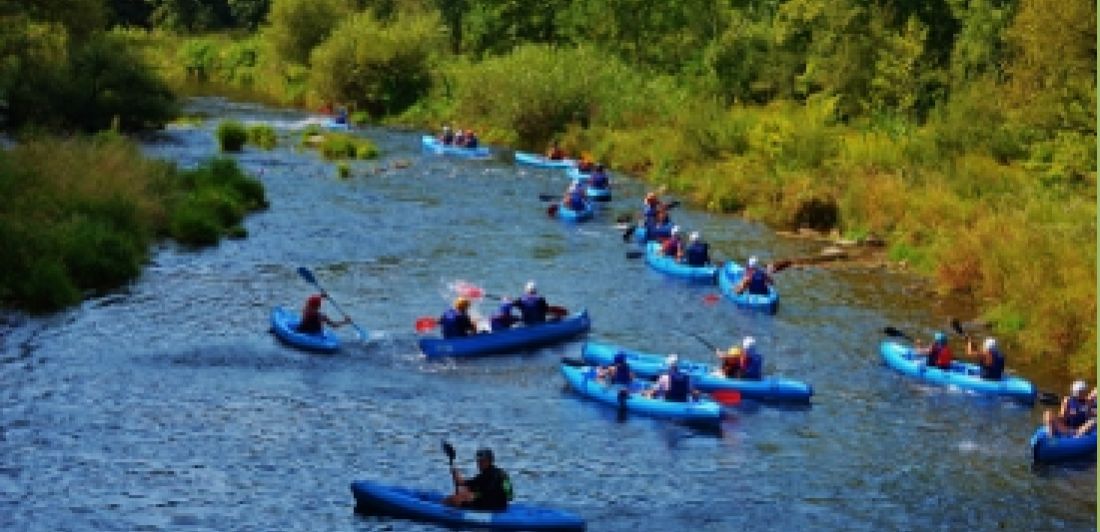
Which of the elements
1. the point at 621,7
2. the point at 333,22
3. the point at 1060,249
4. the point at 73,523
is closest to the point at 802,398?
the point at 1060,249

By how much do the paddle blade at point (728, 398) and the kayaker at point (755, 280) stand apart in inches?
221

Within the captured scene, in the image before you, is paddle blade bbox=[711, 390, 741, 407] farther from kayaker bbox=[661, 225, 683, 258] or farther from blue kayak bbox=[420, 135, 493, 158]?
blue kayak bbox=[420, 135, 493, 158]

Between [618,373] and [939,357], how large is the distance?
16.0ft

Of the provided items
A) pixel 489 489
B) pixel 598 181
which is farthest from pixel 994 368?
pixel 598 181

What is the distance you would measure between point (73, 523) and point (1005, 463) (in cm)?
1090

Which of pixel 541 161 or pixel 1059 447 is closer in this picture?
pixel 1059 447

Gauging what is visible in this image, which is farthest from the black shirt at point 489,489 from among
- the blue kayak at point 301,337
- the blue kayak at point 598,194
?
the blue kayak at point 598,194

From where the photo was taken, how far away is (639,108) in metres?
45.4

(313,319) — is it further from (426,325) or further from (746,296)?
(746,296)

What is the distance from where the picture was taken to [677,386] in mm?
19531

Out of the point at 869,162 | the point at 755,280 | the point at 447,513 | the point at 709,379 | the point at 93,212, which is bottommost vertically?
the point at 447,513

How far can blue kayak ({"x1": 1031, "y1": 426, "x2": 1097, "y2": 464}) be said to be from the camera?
58.5ft

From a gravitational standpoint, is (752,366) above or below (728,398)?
above

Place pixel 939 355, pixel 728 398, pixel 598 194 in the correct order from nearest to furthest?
1. pixel 728 398
2. pixel 939 355
3. pixel 598 194
